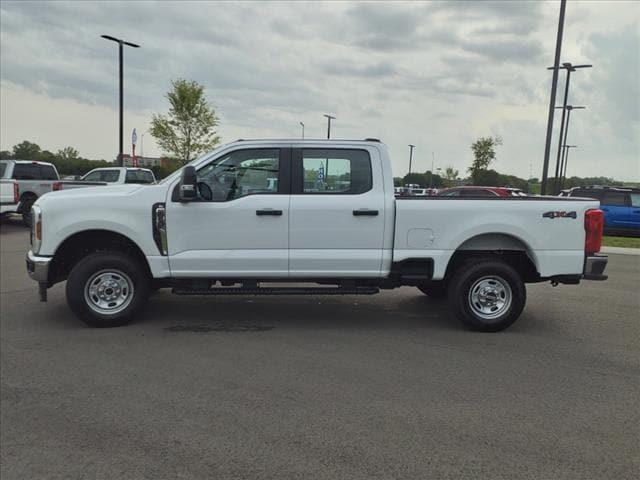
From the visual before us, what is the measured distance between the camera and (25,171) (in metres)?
17.4

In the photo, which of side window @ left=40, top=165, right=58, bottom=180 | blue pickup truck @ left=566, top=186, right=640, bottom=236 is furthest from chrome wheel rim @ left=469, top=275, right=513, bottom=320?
side window @ left=40, top=165, right=58, bottom=180

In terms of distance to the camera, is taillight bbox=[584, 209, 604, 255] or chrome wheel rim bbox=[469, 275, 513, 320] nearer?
taillight bbox=[584, 209, 604, 255]

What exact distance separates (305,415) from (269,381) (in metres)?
0.72

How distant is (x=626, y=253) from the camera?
13.8m

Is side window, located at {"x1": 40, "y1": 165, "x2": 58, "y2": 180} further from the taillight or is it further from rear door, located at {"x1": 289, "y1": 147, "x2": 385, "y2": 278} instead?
the taillight

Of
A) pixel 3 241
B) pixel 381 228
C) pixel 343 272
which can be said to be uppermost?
pixel 381 228

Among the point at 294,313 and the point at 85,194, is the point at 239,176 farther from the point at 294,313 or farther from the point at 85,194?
the point at 294,313

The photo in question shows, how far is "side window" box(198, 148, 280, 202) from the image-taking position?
5.92 meters

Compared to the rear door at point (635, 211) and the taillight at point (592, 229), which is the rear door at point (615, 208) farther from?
the taillight at point (592, 229)

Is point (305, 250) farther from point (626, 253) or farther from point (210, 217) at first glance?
point (626, 253)

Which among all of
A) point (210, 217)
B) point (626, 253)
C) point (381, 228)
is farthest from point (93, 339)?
point (626, 253)

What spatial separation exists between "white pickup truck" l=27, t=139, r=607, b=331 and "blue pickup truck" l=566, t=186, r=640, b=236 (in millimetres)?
14517

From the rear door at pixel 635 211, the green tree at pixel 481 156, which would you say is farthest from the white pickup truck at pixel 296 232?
the green tree at pixel 481 156

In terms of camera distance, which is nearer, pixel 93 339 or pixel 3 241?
pixel 93 339
